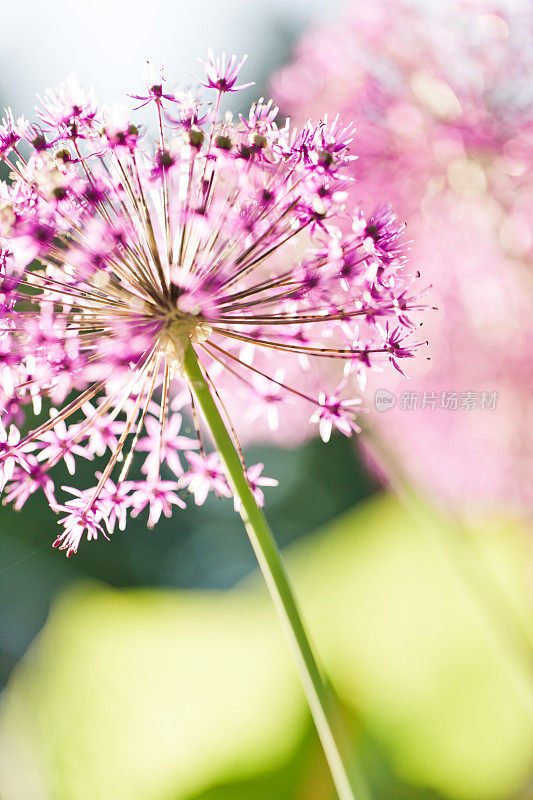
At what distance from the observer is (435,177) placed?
3.28 feet

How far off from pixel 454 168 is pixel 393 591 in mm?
1508

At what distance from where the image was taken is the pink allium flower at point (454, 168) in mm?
925

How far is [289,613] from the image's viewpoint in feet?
1.35

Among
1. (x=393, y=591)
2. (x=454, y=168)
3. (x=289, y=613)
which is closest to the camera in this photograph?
(x=289, y=613)

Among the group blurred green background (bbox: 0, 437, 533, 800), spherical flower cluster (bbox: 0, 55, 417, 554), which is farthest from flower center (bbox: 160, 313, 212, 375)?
blurred green background (bbox: 0, 437, 533, 800)

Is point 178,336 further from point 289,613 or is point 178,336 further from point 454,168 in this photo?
point 454,168

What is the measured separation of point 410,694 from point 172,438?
160cm

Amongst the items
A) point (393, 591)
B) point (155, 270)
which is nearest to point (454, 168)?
point (155, 270)

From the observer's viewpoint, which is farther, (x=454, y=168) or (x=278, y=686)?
(x=278, y=686)

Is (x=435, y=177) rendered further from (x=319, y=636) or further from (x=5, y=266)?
(x=319, y=636)

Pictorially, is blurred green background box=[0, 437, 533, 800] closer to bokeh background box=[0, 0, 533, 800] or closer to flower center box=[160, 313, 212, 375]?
bokeh background box=[0, 0, 533, 800]

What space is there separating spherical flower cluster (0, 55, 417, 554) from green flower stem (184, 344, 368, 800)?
0.09m

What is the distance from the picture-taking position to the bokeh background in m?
0.94

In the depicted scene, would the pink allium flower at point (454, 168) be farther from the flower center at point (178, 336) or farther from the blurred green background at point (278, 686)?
the blurred green background at point (278, 686)
